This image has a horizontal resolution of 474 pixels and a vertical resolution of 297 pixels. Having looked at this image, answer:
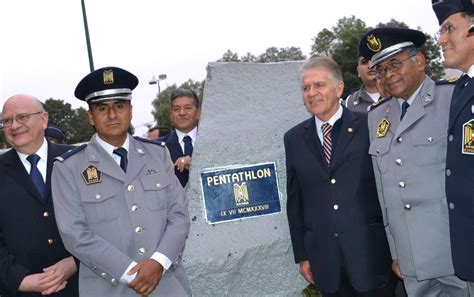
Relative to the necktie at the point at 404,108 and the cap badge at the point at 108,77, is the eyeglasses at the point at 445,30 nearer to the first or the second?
the necktie at the point at 404,108

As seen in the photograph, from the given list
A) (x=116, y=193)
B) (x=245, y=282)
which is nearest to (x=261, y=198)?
(x=245, y=282)

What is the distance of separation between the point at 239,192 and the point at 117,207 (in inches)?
41.6

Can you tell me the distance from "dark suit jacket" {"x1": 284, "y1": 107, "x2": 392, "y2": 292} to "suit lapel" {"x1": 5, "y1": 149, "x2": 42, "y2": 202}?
64.4 inches

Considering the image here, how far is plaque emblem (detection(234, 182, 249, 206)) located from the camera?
145 inches

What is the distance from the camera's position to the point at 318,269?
306 cm

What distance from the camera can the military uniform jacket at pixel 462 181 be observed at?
233 centimetres

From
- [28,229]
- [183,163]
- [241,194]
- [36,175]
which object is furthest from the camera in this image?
[183,163]

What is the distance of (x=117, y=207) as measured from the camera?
9.45 feet

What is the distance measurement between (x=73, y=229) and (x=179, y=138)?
5.93ft

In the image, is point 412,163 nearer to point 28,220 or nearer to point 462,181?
point 462,181

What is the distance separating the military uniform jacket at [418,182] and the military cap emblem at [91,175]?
5.19 ft

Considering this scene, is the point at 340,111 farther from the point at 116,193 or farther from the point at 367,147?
the point at 116,193

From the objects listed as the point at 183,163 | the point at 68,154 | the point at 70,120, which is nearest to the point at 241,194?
the point at 183,163

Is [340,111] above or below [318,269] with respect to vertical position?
above
